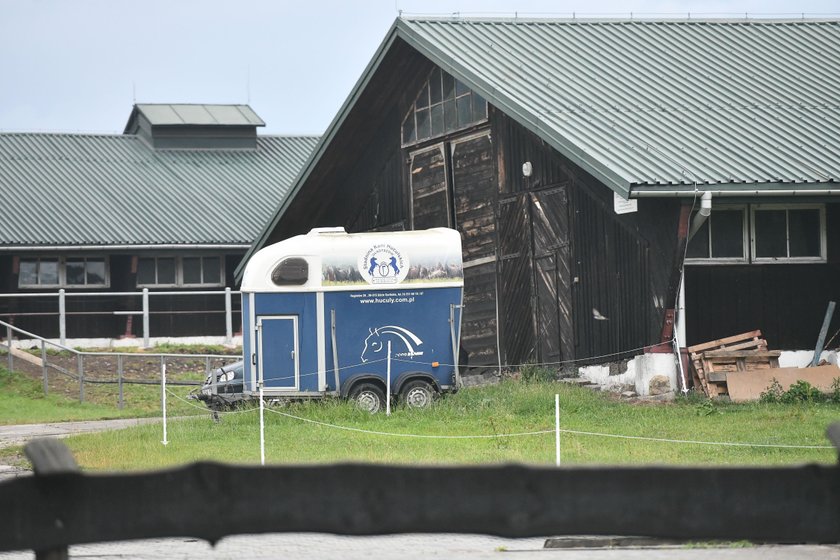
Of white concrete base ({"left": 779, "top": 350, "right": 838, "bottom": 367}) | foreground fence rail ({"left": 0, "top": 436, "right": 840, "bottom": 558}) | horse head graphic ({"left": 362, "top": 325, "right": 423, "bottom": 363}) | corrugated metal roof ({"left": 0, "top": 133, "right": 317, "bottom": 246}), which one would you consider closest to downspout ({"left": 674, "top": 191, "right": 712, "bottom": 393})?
white concrete base ({"left": 779, "top": 350, "right": 838, "bottom": 367})

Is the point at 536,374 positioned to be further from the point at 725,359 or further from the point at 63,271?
the point at 63,271

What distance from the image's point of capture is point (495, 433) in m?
16.9

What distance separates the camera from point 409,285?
73.0 ft

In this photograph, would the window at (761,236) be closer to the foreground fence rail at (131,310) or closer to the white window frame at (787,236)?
the white window frame at (787,236)

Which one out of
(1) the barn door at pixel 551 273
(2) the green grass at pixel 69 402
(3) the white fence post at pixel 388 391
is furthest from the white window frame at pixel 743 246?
(2) the green grass at pixel 69 402

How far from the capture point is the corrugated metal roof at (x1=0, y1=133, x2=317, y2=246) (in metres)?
37.8

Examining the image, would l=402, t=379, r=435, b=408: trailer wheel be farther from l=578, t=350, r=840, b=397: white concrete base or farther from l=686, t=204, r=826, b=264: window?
l=686, t=204, r=826, b=264: window

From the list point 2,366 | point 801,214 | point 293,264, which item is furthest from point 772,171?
point 2,366

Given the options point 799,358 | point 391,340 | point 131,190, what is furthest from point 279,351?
point 131,190

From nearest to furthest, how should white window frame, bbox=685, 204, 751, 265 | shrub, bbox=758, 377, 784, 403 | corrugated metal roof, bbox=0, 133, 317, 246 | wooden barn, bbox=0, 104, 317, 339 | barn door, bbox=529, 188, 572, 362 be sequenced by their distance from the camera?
1. shrub, bbox=758, 377, 784, 403
2. white window frame, bbox=685, 204, 751, 265
3. barn door, bbox=529, 188, 572, 362
4. wooden barn, bbox=0, 104, 317, 339
5. corrugated metal roof, bbox=0, 133, 317, 246

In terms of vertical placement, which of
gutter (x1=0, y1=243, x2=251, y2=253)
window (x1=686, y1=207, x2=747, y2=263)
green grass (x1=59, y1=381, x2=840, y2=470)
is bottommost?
green grass (x1=59, y1=381, x2=840, y2=470)

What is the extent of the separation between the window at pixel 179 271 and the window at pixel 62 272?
117cm

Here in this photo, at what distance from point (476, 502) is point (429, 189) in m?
22.1

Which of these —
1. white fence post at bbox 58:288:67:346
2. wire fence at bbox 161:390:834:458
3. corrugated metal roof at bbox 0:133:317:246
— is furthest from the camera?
corrugated metal roof at bbox 0:133:317:246
